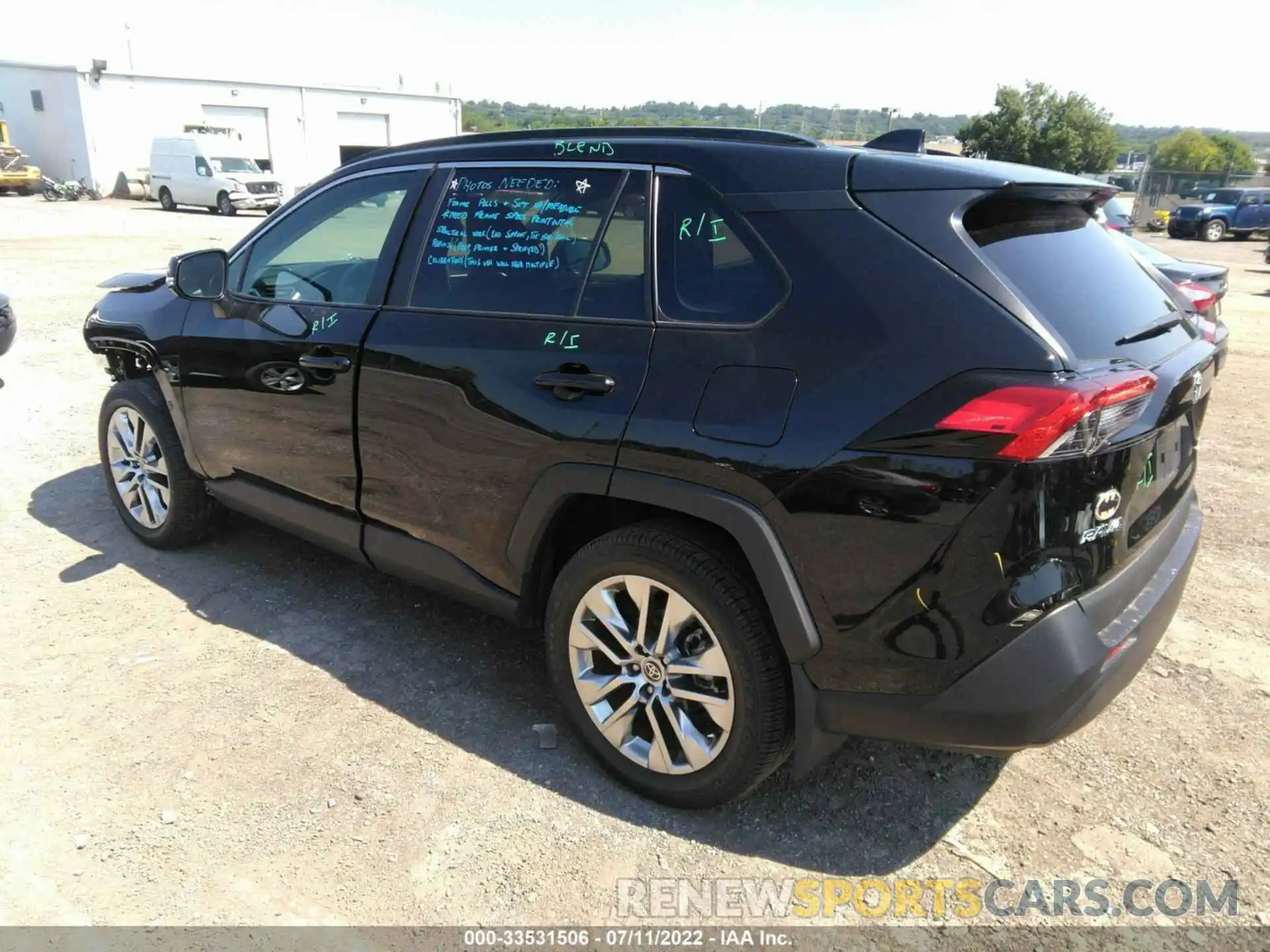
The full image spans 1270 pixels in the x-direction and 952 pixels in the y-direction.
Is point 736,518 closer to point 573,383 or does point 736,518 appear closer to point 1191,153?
point 573,383

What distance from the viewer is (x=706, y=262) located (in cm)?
254

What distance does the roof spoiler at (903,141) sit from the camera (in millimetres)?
2850

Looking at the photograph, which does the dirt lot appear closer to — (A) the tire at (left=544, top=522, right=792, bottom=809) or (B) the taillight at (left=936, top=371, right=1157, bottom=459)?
(A) the tire at (left=544, top=522, right=792, bottom=809)

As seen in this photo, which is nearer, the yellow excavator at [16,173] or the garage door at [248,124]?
the yellow excavator at [16,173]

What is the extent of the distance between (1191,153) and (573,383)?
3543 inches

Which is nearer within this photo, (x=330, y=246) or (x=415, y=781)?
(x=415, y=781)

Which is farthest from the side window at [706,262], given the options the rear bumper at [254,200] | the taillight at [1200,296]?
the rear bumper at [254,200]

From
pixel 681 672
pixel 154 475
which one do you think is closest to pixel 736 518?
pixel 681 672

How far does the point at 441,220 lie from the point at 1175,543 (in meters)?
2.67

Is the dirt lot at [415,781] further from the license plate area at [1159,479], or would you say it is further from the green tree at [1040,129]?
the green tree at [1040,129]

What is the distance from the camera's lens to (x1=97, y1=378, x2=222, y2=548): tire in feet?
13.8

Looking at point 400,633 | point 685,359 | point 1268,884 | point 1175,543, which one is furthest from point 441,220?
point 1268,884

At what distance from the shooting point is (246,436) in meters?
3.79

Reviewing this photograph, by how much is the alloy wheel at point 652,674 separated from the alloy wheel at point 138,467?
267 cm
